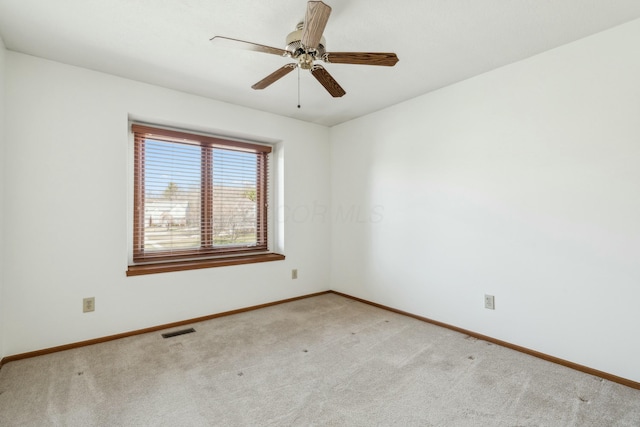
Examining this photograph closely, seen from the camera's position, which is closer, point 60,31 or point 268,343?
→ point 60,31

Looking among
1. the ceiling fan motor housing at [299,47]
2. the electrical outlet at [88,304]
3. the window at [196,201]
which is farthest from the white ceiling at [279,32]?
the electrical outlet at [88,304]

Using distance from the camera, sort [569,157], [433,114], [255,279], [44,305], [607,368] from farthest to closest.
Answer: [255,279] → [433,114] → [44,305] → [569,157] → [607,368]

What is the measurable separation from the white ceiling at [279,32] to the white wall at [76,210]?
0.70ft

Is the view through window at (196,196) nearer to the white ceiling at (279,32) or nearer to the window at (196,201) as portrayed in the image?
the window at (196,201)

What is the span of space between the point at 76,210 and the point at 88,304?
80cm

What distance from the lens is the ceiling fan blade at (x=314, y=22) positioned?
4.60 feet

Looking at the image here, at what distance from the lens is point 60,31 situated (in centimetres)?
204

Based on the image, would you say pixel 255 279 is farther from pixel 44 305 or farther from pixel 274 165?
pixel 44 305

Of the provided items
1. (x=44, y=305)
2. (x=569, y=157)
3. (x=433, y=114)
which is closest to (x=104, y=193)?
(x=44, y=305)

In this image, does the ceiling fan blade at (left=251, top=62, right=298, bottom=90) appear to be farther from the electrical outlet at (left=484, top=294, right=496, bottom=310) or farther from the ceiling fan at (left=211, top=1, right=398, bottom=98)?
the electrical outlet at (left=484, top=294, right=496, bottom=310)

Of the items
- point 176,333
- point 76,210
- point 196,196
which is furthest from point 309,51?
point 176,333

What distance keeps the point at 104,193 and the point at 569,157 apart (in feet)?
12.3

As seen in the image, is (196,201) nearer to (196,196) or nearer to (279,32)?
(196,196)

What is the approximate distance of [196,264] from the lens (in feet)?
10.2
